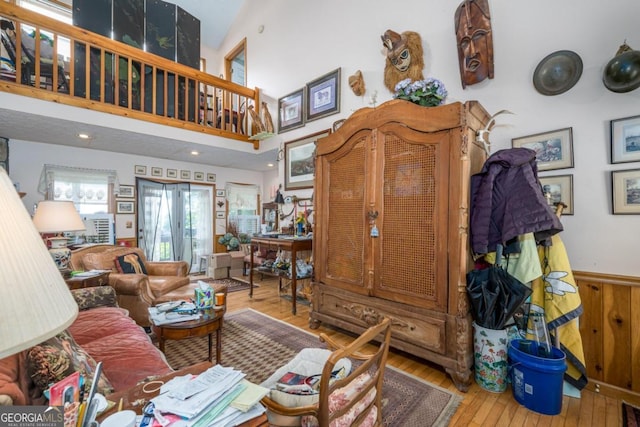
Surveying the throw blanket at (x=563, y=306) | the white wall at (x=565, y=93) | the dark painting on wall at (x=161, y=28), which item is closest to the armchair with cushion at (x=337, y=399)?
the throw blanket at (x=563, y=306)

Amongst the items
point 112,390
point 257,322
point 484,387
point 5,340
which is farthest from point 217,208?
point 5,340

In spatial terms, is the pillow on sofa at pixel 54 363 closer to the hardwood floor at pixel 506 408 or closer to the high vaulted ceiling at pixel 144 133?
the hardwood floor at pixel 506 408

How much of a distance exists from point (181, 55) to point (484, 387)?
6113mm

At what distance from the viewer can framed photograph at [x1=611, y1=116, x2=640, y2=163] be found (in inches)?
73.3

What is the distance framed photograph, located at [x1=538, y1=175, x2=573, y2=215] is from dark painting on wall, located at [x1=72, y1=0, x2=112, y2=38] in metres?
5.71

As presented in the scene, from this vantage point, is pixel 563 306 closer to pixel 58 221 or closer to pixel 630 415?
pixel 630 415

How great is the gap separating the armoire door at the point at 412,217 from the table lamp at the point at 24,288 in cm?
207

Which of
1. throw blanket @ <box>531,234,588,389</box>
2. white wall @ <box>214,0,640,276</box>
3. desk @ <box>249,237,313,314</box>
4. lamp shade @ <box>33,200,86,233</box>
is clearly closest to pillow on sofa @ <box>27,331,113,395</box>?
lamp shade @ <box>33,200,86,233</box>

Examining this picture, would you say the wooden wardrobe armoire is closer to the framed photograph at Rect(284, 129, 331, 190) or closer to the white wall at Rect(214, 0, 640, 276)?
the white wall at Rect(214, 0, 640, 276)

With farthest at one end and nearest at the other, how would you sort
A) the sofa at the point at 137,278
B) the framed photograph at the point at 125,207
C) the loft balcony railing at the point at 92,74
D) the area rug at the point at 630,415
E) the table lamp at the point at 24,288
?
1. the framed photograph at the point at 125,207
2. the loft balcony railing at the point at 92,74
3. the sofa at the point at 137,278
4. the area rug at the point at 630,415
5. the table lamp at the point at 24,288

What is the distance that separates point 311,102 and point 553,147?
2896 mm

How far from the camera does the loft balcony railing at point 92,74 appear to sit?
3.12m

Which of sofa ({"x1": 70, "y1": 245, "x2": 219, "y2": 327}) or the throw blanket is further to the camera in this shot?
sofa ({"x1": 70, "y1": 245, "x2": 219, "y2": 327})

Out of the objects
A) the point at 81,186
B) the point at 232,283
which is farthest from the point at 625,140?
the point at 81,186
